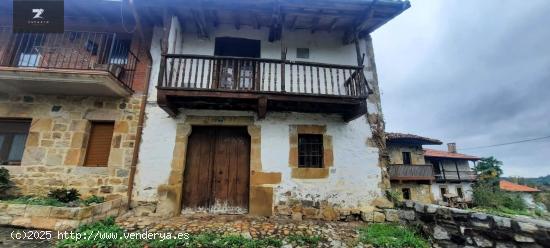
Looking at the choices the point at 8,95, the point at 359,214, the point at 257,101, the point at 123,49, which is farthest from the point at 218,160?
the point at 8,95

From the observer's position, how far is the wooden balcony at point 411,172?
15.4m

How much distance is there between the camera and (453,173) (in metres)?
20.5

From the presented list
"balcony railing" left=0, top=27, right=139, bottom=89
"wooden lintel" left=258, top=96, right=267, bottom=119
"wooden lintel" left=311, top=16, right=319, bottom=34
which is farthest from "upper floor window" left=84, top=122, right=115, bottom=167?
"wooden lintel" left=311, top=16, right=319, bottom=34

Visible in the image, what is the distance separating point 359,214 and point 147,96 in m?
5.90

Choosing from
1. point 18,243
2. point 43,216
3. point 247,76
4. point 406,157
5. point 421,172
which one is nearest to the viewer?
point 18,243

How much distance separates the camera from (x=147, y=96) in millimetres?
5434

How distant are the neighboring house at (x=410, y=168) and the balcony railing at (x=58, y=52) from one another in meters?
15.1

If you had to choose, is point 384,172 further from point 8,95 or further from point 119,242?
point 8,95

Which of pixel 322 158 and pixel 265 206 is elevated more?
pixel 322 158

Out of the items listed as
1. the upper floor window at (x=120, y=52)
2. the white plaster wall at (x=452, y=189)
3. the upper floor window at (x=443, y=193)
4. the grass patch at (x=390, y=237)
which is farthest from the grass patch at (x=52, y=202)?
the upper floor window at (x=443, y=193)

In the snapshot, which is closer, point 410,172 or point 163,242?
point 163,242

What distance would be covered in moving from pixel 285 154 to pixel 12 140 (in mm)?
6496

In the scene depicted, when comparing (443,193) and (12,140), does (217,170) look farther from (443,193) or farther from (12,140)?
(443,193)

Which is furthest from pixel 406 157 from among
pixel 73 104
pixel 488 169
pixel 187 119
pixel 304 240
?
pixel 73 104
